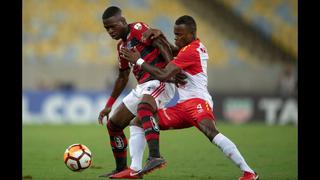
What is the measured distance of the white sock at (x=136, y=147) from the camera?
8648 mm

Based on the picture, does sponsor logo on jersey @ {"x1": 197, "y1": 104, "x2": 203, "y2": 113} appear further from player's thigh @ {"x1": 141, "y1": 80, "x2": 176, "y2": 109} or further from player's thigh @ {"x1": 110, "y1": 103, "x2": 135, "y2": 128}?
player's thigh @ {"x1": 110, "y1": 103, "x2": 135, "y2": 128}

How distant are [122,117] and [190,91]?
0.97 meters

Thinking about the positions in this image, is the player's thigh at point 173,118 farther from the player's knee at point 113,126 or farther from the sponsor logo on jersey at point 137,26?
the sponsor logo on jersey at point 137,26

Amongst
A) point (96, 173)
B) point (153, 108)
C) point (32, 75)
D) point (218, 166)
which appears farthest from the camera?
point (32, 75)

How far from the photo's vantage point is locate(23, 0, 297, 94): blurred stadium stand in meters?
27.0

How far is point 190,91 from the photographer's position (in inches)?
337

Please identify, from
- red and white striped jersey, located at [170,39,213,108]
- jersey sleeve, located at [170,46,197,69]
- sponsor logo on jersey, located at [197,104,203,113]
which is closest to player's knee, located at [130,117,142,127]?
red and white striped jersey, located at [170,39,213,108]

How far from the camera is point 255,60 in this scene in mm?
27422

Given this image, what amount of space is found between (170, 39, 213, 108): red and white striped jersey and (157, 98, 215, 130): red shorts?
93 millimetres

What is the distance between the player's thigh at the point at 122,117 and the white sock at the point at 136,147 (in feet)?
0.45

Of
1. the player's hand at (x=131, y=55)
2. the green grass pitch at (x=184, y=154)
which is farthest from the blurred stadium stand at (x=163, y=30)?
the player's hand at (x=131, y=55)
